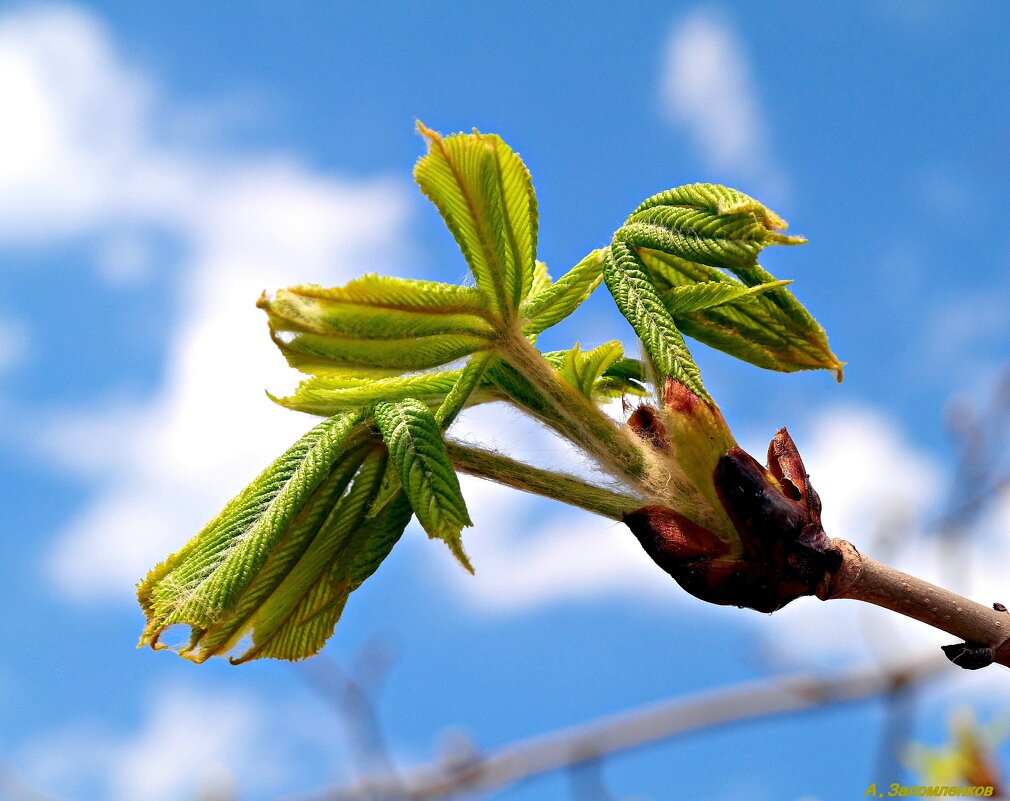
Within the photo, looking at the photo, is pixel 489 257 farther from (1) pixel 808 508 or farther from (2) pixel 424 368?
(1) pixel 808 508

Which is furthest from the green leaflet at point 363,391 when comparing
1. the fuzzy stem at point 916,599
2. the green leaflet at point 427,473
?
the fuzzy stem at point 916,599

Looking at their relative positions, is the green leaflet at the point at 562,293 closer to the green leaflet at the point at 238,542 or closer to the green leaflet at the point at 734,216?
the green leaflet at the point at 734,216

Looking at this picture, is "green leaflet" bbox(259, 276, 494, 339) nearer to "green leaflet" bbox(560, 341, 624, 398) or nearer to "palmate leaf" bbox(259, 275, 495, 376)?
"palmate leaf" bbox(259, 275, 495, 376)

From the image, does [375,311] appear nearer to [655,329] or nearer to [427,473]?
[427,473]

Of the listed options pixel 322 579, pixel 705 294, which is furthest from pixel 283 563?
pixel 705 294

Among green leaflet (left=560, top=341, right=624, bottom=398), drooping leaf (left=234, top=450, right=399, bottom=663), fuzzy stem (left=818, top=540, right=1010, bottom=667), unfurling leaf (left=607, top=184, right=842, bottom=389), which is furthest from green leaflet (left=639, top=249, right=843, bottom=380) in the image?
drooping leaf (left=234, top=450, right=399, bottom=663)
